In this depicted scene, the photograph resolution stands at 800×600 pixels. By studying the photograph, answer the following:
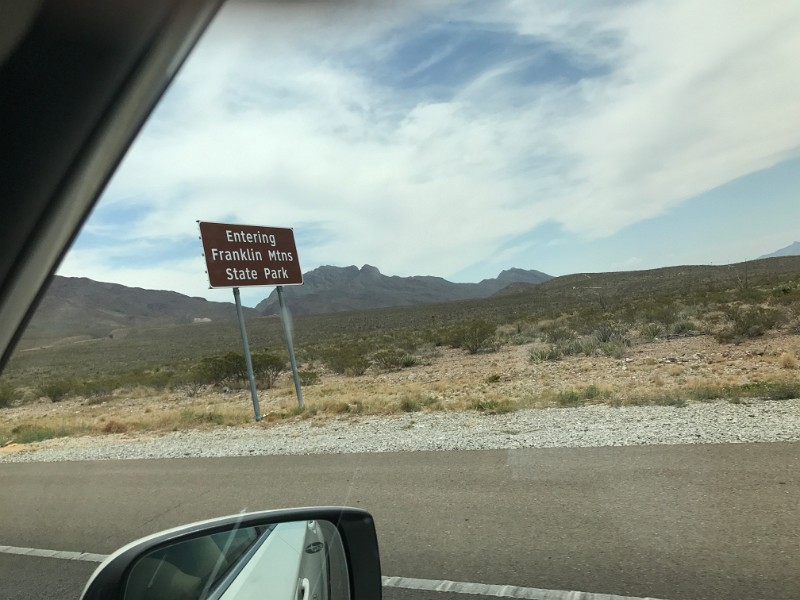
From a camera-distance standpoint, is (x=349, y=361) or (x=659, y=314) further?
(x=659, y=314)

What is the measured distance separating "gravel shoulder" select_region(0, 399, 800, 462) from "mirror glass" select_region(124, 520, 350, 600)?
6655 mm

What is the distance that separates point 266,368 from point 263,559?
1008 inches

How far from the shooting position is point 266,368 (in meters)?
27.3

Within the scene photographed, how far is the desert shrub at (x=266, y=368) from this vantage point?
1054 inches

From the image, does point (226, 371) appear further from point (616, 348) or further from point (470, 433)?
point (470, 433)

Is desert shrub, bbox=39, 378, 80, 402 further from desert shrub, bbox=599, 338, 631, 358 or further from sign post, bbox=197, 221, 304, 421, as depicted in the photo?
desert shrub, bbox=599, 338, 631, 358

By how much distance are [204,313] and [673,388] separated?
11298 cm

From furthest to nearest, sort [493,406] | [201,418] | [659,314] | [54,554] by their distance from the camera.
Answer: [659,314], [201,418], [493,406], [54,554]

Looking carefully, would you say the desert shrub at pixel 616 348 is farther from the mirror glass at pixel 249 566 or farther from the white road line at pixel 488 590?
the mirror glass at pixel 249 566

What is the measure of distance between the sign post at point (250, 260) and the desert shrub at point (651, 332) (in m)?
13.1

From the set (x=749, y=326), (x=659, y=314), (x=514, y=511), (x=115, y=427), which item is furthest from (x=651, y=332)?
(x=514, y=511)

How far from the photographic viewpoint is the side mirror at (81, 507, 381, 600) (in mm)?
2006

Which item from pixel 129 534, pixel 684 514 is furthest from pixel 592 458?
pixel 129 534

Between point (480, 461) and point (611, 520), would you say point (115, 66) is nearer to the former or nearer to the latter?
point (611, 520)
